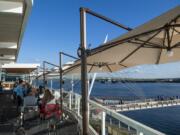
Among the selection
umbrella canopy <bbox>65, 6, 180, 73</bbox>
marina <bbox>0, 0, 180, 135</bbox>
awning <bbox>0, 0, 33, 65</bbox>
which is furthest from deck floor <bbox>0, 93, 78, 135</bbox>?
awning <bbox>0, 0, 33, 65</bbox>

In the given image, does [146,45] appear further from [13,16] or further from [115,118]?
[13,16]

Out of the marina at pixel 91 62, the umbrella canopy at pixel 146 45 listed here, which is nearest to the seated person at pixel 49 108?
the marina at pixel 91 62

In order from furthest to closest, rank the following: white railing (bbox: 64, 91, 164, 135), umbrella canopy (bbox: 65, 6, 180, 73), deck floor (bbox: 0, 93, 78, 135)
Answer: deck floor (bbox: 0, 93, 78, 135) → umbrella canopy (bbox: 65, 6, 180, 73) → white railing (bbox: 64, 91, 164, 135)

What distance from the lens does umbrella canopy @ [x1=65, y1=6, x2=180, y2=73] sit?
12.3 feet

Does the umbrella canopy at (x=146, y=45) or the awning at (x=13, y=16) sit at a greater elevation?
the awning at (x=13, y=16)

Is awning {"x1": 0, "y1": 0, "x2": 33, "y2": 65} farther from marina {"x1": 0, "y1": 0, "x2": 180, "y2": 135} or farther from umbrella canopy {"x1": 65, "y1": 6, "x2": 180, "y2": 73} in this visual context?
umbrella canopy {"x1": 65, "y1": 6, "x2": 180, "y2": 73}

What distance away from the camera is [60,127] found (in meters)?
8.48

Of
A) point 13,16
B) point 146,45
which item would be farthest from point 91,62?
point 13,16

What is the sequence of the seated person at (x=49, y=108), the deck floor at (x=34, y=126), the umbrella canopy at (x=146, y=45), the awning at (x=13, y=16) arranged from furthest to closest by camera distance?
the seated person at (x=49, y=108)
the deck floor at (x=34, y=126)
the awning at (x=13, y=16)
the umbrella canopy at (x=146, y=45)

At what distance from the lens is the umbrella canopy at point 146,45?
12.3 ft

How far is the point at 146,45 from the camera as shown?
561cm

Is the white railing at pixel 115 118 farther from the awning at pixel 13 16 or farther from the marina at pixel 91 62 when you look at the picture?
the awning at pixel 13 16

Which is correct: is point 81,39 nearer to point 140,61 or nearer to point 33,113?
point 140,61

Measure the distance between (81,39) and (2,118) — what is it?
22.8ft
